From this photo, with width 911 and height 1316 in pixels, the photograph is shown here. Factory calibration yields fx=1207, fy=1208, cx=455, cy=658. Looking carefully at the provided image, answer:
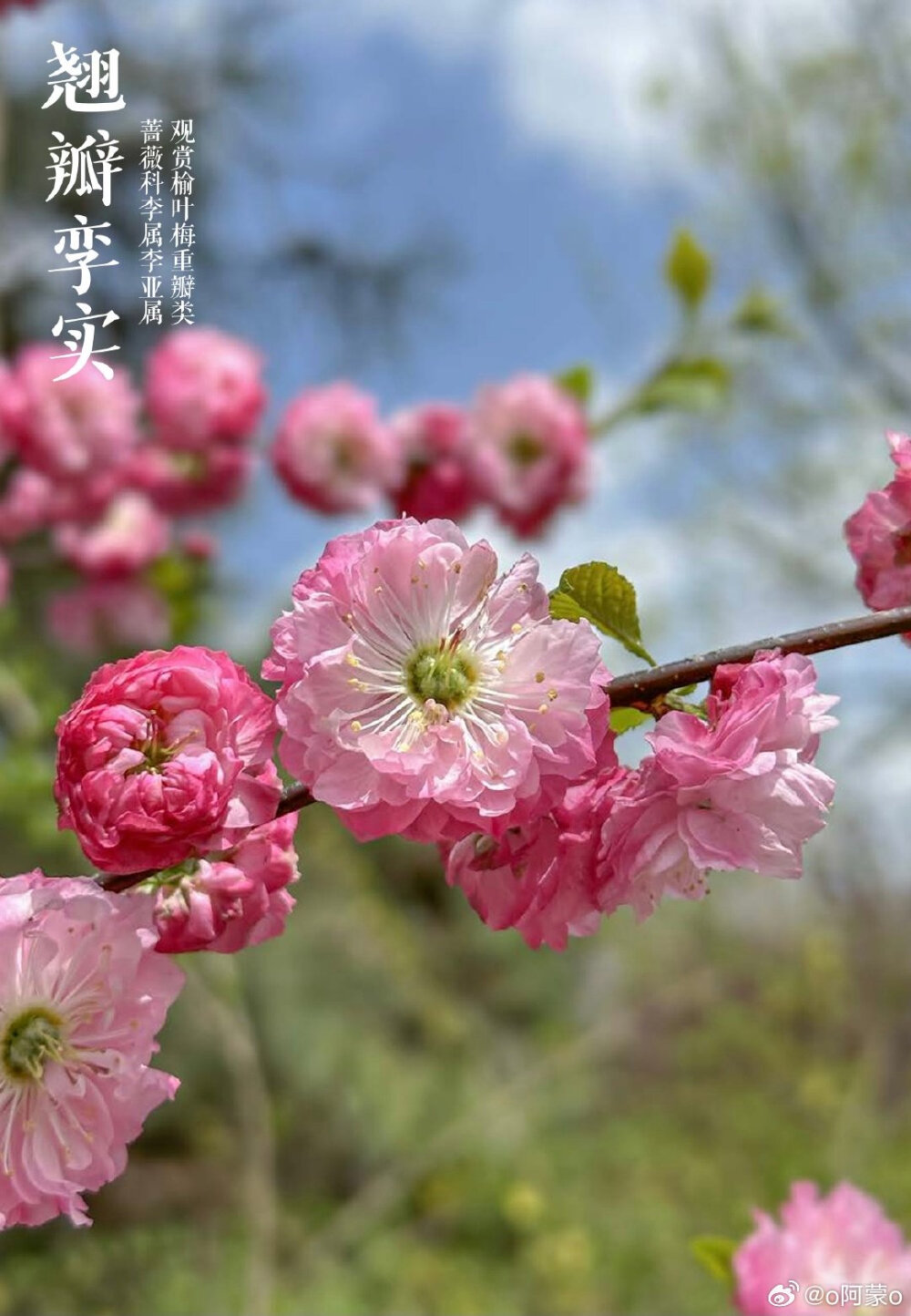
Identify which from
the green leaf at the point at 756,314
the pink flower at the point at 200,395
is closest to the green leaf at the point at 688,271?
the green leaf at the point at 756,314

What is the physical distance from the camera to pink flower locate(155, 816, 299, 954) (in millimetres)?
490

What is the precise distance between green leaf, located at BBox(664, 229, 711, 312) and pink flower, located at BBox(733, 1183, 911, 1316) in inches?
43.3

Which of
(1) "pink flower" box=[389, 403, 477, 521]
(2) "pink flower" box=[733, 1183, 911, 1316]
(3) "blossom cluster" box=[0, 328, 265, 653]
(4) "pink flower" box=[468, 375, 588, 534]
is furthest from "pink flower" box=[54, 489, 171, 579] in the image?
(2) "pink flower" box=[733, 1183, 911, 1316]

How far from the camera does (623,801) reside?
50cm

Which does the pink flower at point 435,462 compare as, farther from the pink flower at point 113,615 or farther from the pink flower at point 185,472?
the pink flower at point 113,615

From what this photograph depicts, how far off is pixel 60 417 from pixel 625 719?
1404 millimetres

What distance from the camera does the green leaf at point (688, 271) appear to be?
1531 millimetres

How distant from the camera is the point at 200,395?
1.82m

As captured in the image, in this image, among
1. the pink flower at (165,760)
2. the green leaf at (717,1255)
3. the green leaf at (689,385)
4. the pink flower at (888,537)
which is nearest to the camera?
the pink flower at (165,760)

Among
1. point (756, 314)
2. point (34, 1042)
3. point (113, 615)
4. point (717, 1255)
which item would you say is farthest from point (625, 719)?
point (113, 615)

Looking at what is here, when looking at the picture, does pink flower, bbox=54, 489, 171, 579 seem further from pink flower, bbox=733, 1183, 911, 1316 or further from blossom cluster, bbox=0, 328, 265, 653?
pink flower, bbox=733, 1183, 911, 1316

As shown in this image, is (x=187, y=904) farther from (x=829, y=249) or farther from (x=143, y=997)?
(x=829, y=249)

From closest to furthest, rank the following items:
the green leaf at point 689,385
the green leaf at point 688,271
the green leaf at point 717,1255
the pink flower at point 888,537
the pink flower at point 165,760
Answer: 1. the pink flower at point 165,760
2. the pink flower at point 888,537
3. the green leaf at point 717,1255
4. the green leaf at point 688,271
5. the green leaf at point 689,385

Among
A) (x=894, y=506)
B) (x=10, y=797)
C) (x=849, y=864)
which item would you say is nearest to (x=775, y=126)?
(x=849, y=864)
